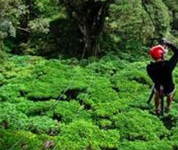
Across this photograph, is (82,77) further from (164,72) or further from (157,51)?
(157,51)

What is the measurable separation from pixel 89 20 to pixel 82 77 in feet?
17.0

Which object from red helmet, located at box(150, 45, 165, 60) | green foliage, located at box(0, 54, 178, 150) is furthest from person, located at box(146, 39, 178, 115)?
green foliage, located at box(0, 54, 178, 150)

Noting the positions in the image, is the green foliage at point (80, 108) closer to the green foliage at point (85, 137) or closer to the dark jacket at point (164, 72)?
the green foliage at point (85, 137)

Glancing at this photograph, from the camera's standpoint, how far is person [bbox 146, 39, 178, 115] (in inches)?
420

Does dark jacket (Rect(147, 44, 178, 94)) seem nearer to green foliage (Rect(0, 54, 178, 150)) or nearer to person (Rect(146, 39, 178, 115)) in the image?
person (Rect(146, 39, 178, 115))

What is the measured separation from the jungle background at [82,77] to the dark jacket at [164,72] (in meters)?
3.67

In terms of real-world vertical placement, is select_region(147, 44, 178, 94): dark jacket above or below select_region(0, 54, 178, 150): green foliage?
above

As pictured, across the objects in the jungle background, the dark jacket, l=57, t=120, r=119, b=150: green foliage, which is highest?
the dark jacket

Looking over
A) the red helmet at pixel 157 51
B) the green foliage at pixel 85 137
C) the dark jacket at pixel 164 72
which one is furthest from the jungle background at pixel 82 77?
the red helmet at pixel 157 51

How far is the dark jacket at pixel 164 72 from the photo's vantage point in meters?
11.0

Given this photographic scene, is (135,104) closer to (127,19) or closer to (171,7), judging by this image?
(127,19)

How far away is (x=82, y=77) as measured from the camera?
21.2 meters

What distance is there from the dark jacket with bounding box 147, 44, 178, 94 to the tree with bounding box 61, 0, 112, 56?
13.7m

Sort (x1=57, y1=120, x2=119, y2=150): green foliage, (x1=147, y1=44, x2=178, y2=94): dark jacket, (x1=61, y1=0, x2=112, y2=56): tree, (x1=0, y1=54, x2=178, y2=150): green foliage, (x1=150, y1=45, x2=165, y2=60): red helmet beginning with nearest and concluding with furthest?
(x1=150, y1=45, x2=165, y2=60): red helmet, (x1=147, y1=44, x2=178, y2=94): dark jacket, (x1=57, y1=120, x2=119, y2=150): green foliage, (x1=0, y1=54, x2=178, y2=150): green foliage, (x1=61, y1=0, x2=112, y2=56): tree
